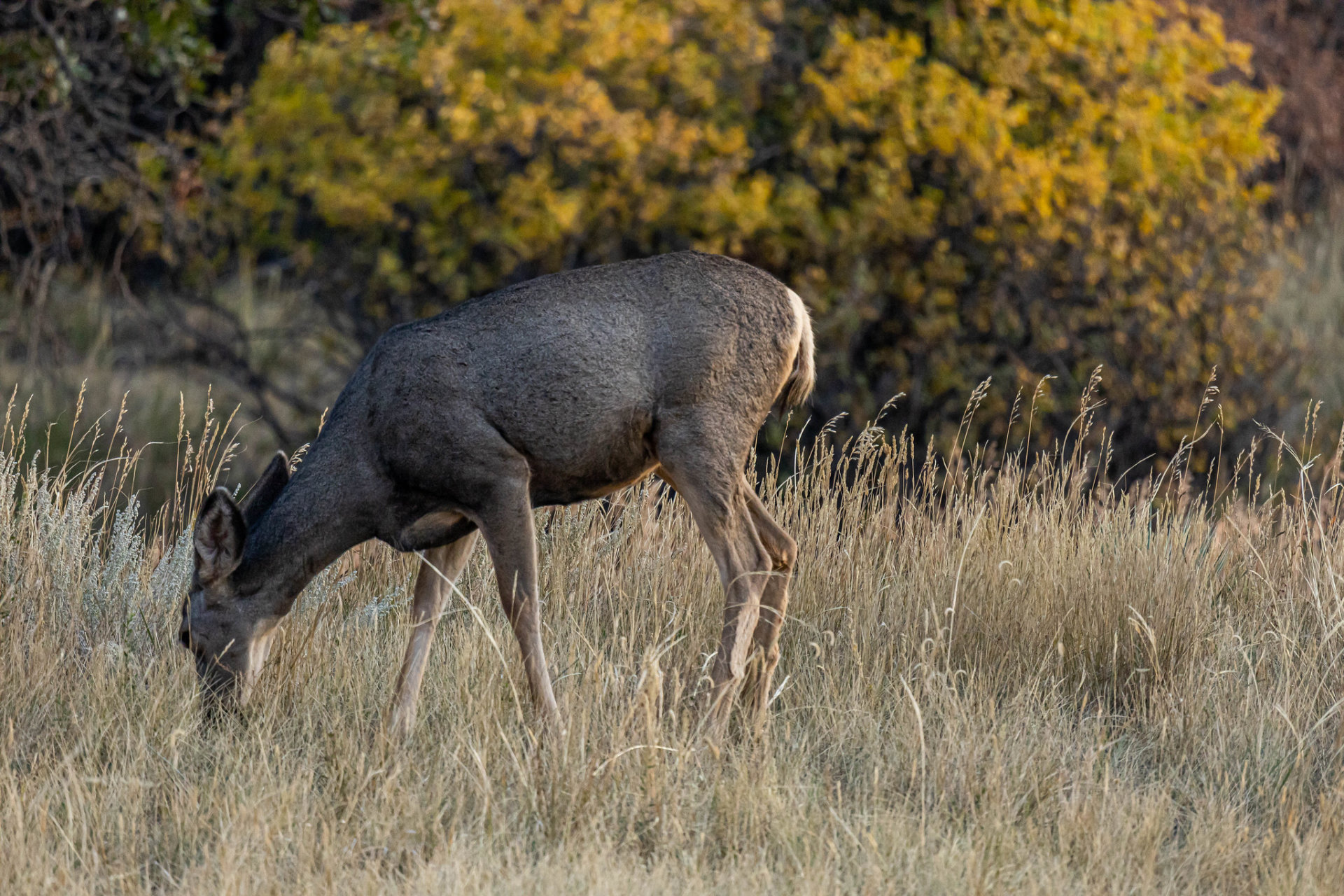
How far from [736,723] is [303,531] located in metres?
1.60

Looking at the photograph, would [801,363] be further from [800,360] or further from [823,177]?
[823,177]

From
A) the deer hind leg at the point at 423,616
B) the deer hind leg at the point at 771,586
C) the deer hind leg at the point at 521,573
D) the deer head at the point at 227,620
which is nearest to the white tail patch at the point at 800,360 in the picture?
the deer hind leg at the point at 771,586

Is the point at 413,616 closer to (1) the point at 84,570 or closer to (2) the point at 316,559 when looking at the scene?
(2) the point at 316,559

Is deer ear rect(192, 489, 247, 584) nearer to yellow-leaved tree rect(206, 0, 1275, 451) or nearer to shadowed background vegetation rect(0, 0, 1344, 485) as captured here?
shadowed background vegetation rect(0, 0, 1344, 485)

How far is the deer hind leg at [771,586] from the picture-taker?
550 centimetres

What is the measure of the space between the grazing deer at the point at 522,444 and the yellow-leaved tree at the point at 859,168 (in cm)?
584

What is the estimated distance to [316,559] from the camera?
→ 203 inches

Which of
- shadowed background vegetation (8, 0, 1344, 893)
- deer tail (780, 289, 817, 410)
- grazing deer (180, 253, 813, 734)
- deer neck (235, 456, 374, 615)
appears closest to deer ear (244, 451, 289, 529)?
grazing deer (180, 253, 813, 734)

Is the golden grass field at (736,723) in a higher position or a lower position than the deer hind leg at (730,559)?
lower

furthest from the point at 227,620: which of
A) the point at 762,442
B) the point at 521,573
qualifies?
the point at 762,442

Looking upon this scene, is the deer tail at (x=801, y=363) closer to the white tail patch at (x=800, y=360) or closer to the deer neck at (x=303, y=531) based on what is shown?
the white tail patch at (x=800, y=360)

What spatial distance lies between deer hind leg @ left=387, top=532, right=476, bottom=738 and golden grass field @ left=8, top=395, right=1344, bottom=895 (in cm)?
12

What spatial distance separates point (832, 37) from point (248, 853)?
8.73 metres

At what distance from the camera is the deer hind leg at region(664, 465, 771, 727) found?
204 inches
